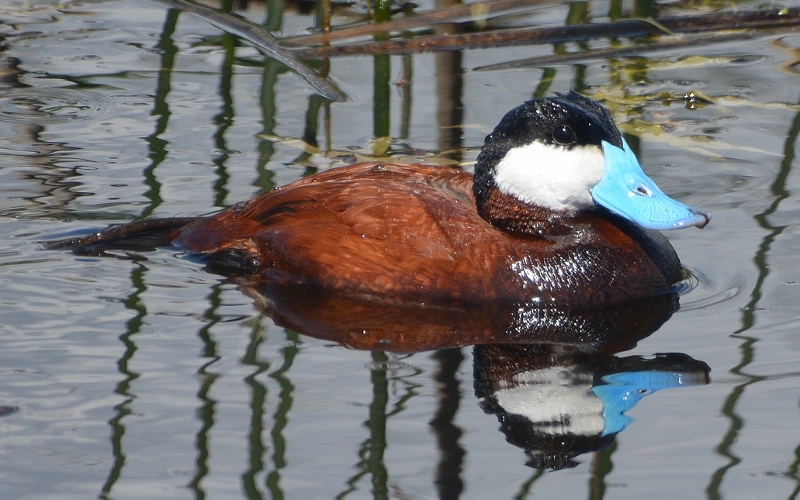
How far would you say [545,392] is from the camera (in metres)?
4.23

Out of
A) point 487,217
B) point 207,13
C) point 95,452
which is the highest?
point 207,13

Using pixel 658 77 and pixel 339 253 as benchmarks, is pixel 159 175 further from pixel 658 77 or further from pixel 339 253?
pixel 658 77

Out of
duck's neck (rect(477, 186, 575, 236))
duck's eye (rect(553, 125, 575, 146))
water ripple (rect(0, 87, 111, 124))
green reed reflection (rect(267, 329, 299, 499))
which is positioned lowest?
green reed reflection (rect(267, 329, 299, 499))

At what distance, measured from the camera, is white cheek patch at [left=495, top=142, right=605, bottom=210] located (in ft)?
16.8

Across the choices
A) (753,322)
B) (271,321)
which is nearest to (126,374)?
(271,321)

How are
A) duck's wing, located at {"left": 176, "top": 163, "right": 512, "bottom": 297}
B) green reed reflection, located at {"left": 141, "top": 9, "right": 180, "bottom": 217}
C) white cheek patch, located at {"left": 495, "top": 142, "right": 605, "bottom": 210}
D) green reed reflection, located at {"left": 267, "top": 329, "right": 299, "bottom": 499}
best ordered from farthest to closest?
green reed reflection, located at {"left": 141, "top": 9, "right": 180, "bottom": 217} < white cheek patch, located at {"left": 495, "top": 142, "right": 605, "bottom": 210} < duck's wing, located at {"left": 176, "top": 163, "right": 512, "bottom": 297} < green reed reflection, located at {"left": 267, "top": 329, "right": 299, "bottom": 499}

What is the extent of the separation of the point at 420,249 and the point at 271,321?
0.63 m

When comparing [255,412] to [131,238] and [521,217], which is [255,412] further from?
[131,238]

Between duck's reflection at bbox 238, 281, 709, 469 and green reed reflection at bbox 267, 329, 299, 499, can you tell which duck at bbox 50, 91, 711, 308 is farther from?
green reed reflection at bbox 267, 329, 299, 499

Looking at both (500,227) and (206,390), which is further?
(500,227)

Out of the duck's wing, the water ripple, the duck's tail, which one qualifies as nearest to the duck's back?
the duck's wing

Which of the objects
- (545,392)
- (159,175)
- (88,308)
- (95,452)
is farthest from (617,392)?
(159,175)

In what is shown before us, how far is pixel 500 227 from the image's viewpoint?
5.23 m

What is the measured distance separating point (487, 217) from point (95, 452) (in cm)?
205
